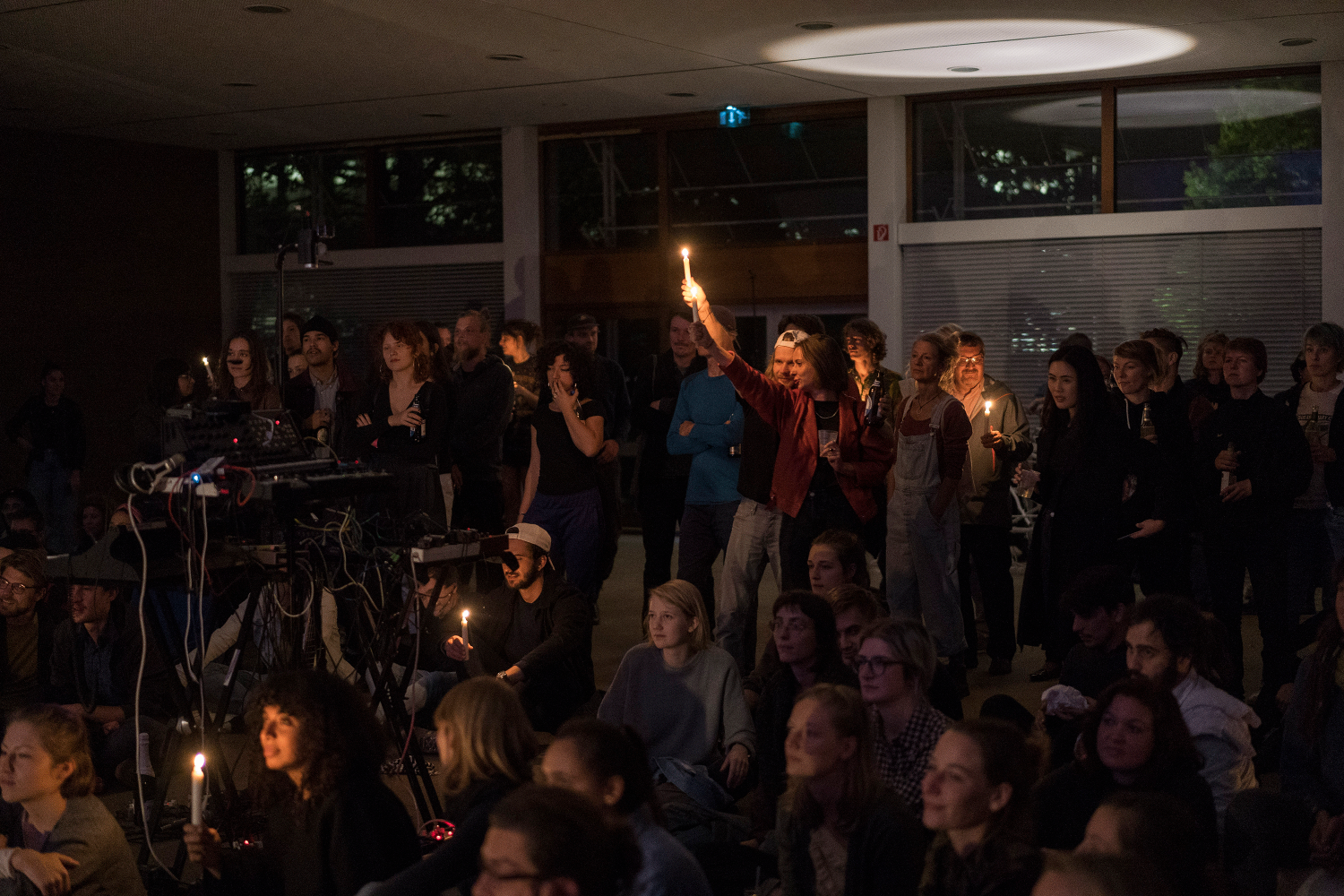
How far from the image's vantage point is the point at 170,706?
5.52 metres

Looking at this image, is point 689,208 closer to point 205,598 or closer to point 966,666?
point 966,666

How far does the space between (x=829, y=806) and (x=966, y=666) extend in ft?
12.3

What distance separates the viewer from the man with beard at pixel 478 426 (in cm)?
689

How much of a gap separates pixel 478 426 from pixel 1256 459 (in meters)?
3.47

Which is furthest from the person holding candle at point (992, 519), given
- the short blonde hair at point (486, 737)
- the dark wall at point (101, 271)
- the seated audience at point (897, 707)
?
the dark wall at point (101, 271)

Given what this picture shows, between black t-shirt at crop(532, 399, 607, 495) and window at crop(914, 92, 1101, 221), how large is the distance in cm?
437

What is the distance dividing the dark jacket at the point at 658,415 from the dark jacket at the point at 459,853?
402 cm

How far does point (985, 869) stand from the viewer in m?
2.75

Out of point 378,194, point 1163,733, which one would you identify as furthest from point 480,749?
point 378,194

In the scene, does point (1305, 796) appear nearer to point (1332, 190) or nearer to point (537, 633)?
point (537, 633)

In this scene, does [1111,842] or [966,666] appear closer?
[1111,842]

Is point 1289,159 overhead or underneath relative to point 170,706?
overhead

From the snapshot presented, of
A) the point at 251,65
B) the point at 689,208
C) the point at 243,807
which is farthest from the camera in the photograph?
the point at 689,208

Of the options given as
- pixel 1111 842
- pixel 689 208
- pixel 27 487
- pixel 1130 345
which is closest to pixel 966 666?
pixel 1130 345
